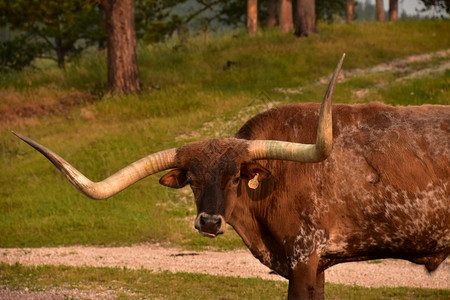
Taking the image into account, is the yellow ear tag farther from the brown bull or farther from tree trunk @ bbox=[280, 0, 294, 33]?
tree trunk @ bbox=[280, 0, 294, 33]

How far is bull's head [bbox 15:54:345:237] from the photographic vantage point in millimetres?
6688

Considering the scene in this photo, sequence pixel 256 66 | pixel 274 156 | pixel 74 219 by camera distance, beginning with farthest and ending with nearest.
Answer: pixel 256 66
pixel 74 219
pixel 274 156

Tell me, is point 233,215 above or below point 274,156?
below

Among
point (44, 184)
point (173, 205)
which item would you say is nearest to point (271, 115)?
point (173, 205)

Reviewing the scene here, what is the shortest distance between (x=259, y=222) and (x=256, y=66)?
17137 mm

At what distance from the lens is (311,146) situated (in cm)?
671

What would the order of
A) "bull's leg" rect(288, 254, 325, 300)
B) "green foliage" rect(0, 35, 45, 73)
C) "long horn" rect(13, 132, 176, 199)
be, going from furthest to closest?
"green foliage" rect(0, 35, 45, 73), "bull's leg" rect(288, 254, 325, 300), "long horn" rect(13, 132, 176, 199)

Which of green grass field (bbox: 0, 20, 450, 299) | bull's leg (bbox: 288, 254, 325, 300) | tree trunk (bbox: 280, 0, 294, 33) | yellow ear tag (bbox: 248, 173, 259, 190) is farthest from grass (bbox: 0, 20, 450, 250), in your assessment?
yellow ear tag (bbox: 248, 173, 259, 190)

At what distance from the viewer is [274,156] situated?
705cm

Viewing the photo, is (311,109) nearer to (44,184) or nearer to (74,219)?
(74,219)

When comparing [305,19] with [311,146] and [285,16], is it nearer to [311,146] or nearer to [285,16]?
[285,16]

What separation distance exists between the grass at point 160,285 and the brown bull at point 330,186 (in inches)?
97.5

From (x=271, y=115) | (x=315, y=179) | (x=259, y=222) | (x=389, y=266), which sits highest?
(x=271, y=115)

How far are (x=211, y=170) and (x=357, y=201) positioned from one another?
63.7 inches
